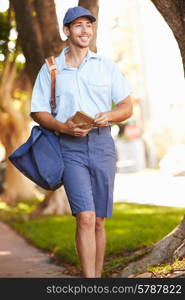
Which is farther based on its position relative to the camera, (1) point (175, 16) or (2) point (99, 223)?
(1) point (175, 16)

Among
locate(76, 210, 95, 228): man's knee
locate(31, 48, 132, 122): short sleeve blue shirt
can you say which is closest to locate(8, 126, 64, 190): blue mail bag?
locate(31, 48, 132, 122): short sleeve blue shirt

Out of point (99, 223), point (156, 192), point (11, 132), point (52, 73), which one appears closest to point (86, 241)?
point (99, 223)

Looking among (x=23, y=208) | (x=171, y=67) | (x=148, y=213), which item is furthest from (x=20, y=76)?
(x=171, y=67)

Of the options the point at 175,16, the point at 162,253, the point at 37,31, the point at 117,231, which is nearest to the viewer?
the point at 175,16

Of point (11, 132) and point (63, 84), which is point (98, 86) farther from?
point (11, 132)

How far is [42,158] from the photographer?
19.9 feet

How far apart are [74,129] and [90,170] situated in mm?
453

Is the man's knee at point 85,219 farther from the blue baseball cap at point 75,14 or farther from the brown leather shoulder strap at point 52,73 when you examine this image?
the blue baseball cap at point 75,14

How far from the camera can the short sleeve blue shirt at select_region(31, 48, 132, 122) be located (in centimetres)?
604

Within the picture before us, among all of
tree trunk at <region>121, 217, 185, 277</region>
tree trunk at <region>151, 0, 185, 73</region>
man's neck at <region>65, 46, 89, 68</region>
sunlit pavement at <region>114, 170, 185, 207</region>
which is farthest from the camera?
sunlit pavement at <region>114, 170, 185, 207</region>

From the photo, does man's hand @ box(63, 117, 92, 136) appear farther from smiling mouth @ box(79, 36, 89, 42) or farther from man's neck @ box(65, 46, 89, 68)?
smiling mouth @ box(79, 36, 89, 42)

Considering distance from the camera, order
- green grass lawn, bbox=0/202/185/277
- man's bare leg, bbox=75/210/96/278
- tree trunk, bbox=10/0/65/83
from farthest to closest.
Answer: tree trunk, bbox=10/0/65/83 → green grass lawn, bbox=0/202/185/277 → man's bare leg, bbox=75/210/96/278

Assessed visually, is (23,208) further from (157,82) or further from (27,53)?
(157,82)

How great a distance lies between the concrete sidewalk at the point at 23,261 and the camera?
28.1ft
